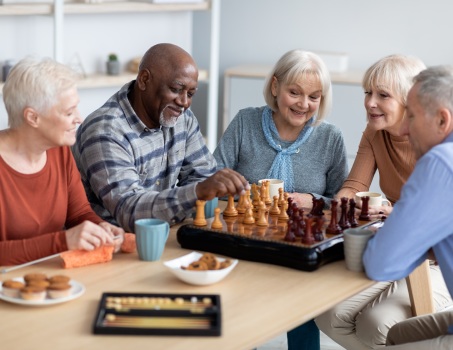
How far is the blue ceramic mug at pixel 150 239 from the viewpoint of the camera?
2188 mm

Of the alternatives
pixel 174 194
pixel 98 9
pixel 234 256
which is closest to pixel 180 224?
pixel 174 194

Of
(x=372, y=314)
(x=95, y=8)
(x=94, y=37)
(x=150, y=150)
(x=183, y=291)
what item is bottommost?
(x=372, y=314)

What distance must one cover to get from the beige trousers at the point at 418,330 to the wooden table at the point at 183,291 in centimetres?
32

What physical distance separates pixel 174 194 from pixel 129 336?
79 cm

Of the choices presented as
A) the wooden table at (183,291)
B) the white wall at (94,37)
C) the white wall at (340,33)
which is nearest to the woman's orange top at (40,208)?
the wooden table at (183,291)

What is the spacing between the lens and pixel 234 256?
7.42ft

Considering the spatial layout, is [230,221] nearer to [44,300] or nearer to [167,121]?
[167,121]

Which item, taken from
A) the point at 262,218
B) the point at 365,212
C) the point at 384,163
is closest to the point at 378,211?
the point at 365,212

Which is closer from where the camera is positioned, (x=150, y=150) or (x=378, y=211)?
(x=378, y=211)

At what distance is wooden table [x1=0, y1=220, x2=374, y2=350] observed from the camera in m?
1.73

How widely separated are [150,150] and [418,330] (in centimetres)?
101

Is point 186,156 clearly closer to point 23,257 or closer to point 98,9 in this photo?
point 23,257

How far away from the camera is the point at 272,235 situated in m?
2.32

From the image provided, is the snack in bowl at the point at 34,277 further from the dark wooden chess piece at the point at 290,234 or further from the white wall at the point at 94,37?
the white wall at the point at 94,37
